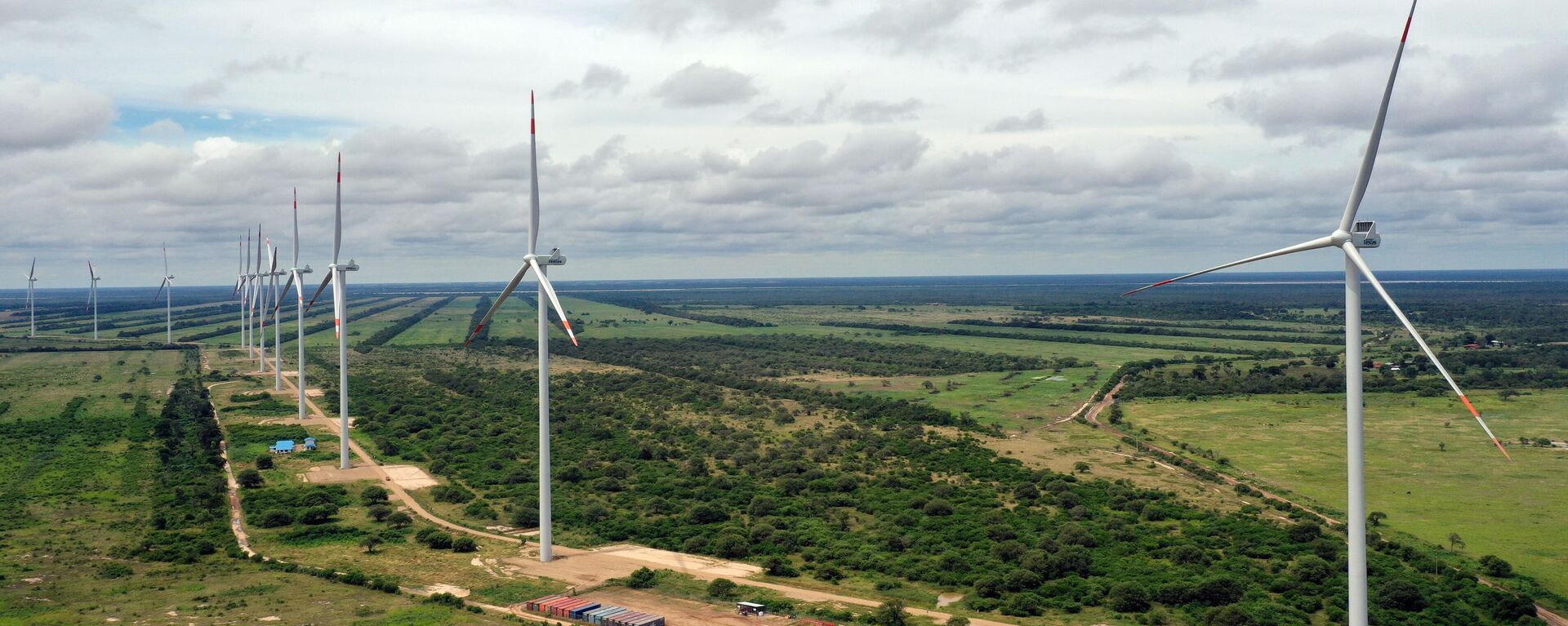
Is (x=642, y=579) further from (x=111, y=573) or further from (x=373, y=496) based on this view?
(x=373, y=496)

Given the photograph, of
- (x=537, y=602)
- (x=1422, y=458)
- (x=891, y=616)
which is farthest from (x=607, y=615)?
(x=1422, y=458)

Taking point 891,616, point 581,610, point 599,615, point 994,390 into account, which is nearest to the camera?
point 891,616

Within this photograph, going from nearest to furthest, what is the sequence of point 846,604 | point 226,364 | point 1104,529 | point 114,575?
point 846,604
point 114,575
point 1104,529
point 226,364

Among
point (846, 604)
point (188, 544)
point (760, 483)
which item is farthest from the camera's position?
point (760, 483)

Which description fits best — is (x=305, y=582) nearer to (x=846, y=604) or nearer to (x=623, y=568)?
(x=623, y=568)

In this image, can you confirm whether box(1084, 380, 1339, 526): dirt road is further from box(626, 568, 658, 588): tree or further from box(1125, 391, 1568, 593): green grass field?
box(626, 568, 658, 588): tree

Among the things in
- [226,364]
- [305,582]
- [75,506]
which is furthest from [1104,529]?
[226,364]
